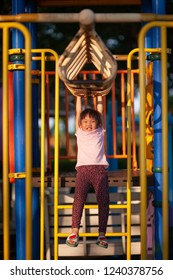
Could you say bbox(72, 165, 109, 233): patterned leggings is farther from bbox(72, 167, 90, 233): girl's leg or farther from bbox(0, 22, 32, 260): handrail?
bbox(0, 22, 32, 260): handrail

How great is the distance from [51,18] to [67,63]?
2.22 ft

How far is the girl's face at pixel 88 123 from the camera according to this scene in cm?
417

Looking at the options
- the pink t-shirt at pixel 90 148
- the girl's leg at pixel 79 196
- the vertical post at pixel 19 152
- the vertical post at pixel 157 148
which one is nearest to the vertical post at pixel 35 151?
the vertical post at pixel 19 152

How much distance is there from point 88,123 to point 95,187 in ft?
1.57

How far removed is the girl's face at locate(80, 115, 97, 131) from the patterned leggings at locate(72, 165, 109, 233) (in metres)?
0.29

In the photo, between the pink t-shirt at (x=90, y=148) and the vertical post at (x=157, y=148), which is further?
the vertical post at (x=157, y=148)

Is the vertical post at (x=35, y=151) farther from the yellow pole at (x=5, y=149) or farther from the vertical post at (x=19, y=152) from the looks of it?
the yellow pole at (x=5, y=149)

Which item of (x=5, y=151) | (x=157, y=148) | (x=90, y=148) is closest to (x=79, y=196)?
(x=90, y=148)

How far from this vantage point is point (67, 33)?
33.4ft

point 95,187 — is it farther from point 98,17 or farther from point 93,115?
point 98,17

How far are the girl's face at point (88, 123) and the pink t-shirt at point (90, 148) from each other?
0.03 meters

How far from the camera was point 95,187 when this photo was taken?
414cm
